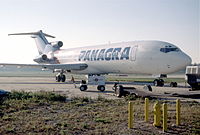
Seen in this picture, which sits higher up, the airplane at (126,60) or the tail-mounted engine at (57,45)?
the tail-mounted engine at (57,45)

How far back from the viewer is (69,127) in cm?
773

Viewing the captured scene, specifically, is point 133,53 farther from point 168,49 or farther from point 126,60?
point 168,49

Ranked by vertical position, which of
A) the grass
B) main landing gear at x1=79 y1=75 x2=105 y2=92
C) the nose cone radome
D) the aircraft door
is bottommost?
the grass

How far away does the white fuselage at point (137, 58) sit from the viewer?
22.6 metres

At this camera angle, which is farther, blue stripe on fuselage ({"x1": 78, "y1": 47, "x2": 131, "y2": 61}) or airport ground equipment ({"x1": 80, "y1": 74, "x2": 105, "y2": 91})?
blue stripe on fuselage ({"x1": 78, "y1": 47, "x2": 131, "y2": 61})

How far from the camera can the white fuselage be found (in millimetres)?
22641

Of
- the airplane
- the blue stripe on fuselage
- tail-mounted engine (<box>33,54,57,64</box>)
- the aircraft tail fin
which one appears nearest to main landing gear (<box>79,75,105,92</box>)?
the airplane

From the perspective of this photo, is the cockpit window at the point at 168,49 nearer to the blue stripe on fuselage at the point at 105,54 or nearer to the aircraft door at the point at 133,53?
the aircraft door at the point at 133,53

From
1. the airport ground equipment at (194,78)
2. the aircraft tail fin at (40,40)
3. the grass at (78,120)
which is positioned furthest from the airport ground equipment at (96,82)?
the aircraft tail fin at (40,40)

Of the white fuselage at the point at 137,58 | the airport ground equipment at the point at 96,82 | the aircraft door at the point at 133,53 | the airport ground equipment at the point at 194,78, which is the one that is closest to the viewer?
the airport ground equipment at the point at 194,78

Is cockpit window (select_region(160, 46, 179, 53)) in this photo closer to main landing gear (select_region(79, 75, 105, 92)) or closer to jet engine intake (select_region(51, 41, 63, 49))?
main landing gear (select_region(79, 75, 105, 92))

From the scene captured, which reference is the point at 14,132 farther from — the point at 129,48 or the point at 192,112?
the point at 129,48

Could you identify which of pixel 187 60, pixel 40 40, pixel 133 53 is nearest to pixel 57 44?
pixel 40 40

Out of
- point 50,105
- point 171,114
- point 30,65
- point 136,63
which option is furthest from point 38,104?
point 30,65
